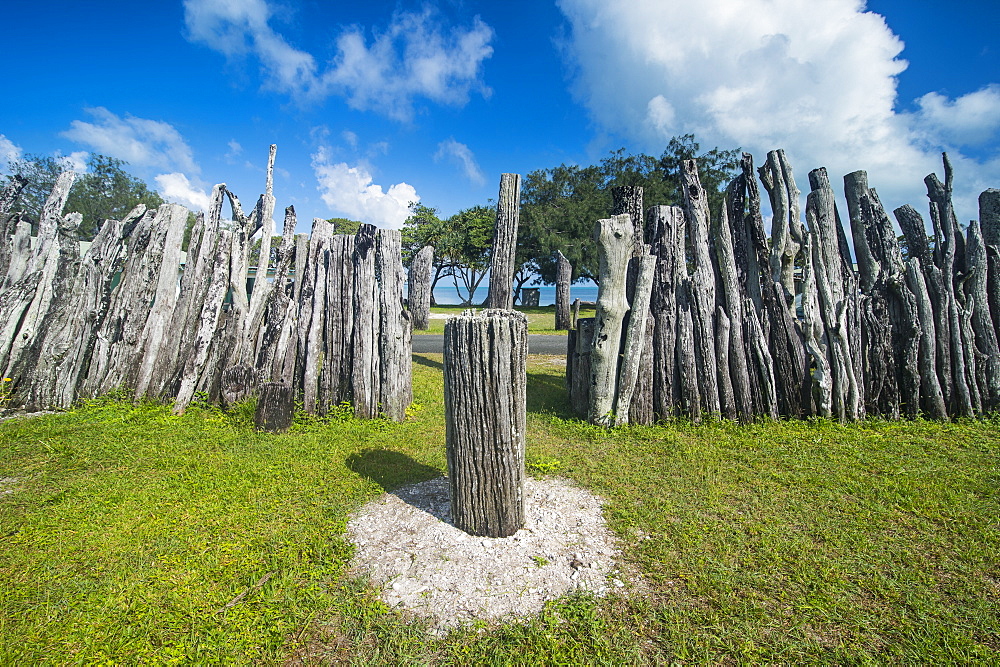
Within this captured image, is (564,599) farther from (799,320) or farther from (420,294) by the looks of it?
(420,294)

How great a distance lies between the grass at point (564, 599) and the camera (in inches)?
83.5

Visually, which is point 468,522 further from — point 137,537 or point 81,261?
point 81,261

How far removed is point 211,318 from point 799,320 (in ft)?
22.9

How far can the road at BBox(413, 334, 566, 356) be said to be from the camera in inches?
448

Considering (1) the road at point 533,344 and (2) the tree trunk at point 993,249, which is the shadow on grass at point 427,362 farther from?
(2) the tree trunk at point 993,249

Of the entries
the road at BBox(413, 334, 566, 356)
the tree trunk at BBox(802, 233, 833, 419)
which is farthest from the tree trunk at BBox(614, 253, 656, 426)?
the road at BBox(413, 334, 566, 356)

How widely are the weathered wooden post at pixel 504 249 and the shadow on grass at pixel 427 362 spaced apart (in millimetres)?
2932

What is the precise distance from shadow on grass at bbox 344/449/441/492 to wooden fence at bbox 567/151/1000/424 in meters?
2.19

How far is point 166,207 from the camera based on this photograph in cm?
566

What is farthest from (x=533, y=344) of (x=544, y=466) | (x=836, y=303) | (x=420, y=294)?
(x=544, y=466)

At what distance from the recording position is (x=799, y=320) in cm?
525

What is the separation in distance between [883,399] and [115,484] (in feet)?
25.4

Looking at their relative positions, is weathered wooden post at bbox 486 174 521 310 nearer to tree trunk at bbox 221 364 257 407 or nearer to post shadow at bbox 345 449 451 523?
post shadow at bbox 345 449 451 523

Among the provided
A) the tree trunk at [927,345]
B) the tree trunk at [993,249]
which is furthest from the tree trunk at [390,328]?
the tree trunk at [993,249]
